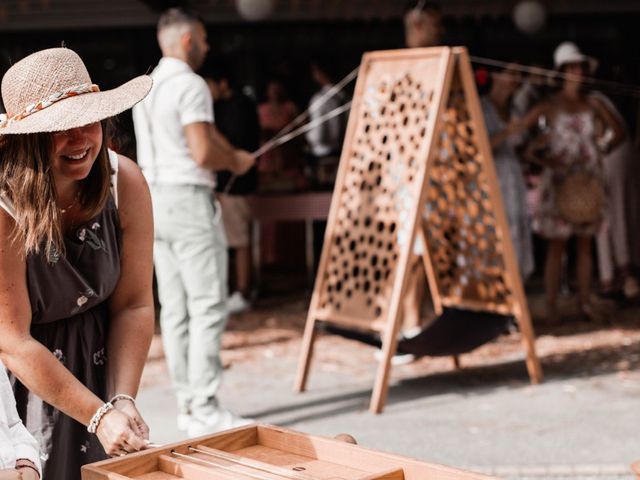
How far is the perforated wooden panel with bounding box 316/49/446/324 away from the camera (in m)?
5.57

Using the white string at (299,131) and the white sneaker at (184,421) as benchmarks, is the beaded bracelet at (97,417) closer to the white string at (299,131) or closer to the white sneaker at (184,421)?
the white sneaker at (184,421)

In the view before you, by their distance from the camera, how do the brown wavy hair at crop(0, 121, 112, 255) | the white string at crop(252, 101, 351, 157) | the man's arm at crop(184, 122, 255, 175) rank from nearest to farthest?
1. the brown wavy hair at crop(0, 121, 112, 255)
2. the man's arm at crop(184, 122, 255, 175)
3. the white string at crop(252, 101, 351, 157)

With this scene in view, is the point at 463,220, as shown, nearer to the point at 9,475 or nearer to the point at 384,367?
the point at 384,367

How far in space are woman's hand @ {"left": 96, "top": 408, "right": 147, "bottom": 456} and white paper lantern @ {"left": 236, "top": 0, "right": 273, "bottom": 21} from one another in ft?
24.9

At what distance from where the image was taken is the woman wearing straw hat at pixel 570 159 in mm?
7191

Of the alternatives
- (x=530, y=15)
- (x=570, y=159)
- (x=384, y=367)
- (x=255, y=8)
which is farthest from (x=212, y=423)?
(x=530, y=15)

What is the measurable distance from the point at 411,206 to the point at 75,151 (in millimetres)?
3380

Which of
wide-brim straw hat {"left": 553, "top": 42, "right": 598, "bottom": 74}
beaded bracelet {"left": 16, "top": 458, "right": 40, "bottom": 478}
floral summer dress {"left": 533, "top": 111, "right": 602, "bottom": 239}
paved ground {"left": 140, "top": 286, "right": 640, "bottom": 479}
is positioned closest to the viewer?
beaded bracelet {"left": 16, "top": 458, "right": 40, "bottom": 478}

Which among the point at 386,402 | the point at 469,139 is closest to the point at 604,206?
the point at 469,139

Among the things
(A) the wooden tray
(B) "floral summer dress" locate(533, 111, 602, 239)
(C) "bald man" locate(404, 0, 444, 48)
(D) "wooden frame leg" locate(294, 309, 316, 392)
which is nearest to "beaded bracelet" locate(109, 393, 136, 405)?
(A) the wooden tray

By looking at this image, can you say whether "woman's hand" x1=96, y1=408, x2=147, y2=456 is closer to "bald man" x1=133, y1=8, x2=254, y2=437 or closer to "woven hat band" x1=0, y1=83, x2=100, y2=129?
"woven hat band" x1=0, y1=83, x2=100, y2=129

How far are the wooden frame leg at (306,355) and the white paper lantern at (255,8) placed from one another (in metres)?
4.36

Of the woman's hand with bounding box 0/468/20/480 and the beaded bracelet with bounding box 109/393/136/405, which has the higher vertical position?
the beaded bracelet with bounding box 109/393/136/405

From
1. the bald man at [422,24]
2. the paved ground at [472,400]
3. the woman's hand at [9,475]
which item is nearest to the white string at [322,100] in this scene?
the bald man at [422,24]
